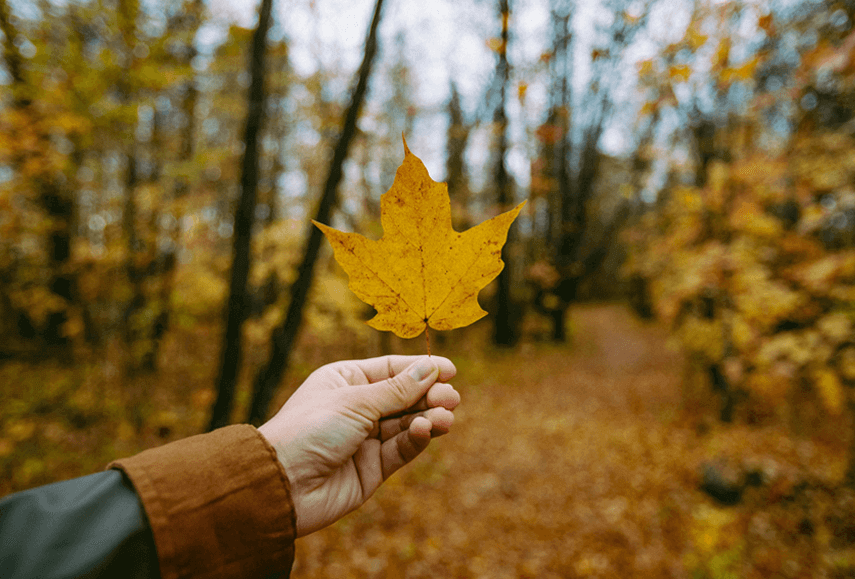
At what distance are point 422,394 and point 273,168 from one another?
7720 mm

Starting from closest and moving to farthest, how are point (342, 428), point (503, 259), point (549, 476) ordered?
point (342, 428)
point (549, 476)
point (503, 259)

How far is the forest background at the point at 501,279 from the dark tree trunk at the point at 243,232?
2 centimetres

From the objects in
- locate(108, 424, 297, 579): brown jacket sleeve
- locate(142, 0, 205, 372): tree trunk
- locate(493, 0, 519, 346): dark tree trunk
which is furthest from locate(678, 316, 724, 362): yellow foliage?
locate(142, 0, 205, 372): tree trunk

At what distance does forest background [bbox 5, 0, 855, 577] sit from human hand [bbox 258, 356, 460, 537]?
2078 millimetres

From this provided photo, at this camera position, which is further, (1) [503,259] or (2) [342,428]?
(1) [503,259]

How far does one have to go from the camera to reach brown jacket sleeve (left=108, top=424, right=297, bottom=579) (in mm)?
895

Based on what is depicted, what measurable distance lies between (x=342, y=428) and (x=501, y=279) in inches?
329

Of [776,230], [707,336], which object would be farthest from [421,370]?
[707,336]

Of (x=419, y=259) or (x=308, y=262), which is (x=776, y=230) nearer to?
(x=308, y=262)

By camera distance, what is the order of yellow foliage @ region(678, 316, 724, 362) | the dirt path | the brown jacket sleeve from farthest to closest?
yellow foliage @ region(678, 316, 724, 362) → the dirt path → the brown jacket sleeve

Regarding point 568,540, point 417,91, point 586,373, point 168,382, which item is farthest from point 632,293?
point 168,382

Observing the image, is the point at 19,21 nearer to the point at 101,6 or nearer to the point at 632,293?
the point at 101,6

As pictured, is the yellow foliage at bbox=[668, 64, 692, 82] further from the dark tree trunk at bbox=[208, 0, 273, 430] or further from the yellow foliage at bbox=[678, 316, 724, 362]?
the dark tree trunk at bbox=[208, 0, 273, 430]

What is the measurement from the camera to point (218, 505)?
3.11ft
